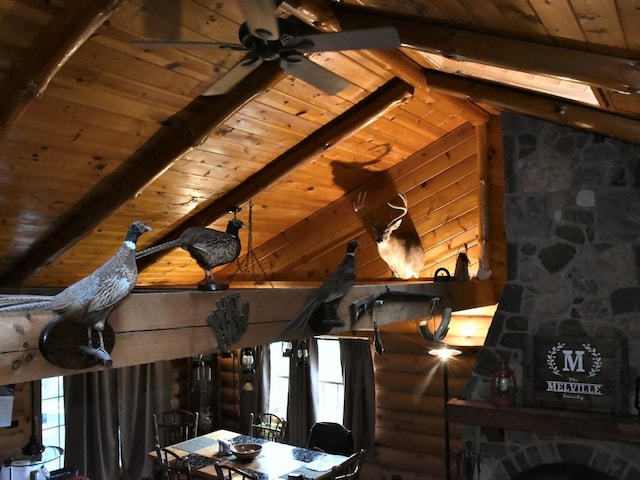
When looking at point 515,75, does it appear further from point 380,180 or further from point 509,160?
point 380,180

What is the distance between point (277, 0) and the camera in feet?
6.32

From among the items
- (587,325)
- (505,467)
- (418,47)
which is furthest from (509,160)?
(505,467)

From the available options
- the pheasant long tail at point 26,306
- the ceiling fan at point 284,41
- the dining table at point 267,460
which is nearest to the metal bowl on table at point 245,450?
the dining table at point 267,460

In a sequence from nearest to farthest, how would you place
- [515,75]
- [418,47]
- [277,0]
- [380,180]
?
[277,0]
[418,47]
[515,75]
[380,180]

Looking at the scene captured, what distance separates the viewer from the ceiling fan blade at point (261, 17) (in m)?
1.82

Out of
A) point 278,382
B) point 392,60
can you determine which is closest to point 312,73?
point 392,60

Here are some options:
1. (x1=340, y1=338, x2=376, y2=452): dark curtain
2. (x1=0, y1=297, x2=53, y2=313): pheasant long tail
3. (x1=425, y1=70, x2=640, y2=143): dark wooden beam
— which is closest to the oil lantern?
(x1=425, y1=70, x2=640, y2=143): dark wooden beam

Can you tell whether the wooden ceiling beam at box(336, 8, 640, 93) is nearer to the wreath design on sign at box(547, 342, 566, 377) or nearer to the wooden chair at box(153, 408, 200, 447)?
the wreath design on sign at box(547, 342, 566, 377)

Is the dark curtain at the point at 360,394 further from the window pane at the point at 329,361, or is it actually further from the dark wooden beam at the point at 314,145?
the dark wooden beam at the point at 314,145

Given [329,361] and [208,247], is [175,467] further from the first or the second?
[208,247]

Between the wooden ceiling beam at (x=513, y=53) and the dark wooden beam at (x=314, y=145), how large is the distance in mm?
1204

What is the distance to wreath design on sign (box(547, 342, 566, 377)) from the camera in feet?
14.2

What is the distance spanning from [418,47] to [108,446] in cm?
603

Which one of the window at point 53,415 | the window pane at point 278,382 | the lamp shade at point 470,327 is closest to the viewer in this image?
the lamp shade at point 470,327
